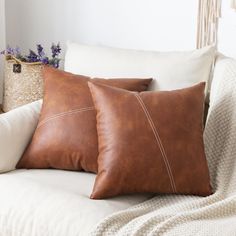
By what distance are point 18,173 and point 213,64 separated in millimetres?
858

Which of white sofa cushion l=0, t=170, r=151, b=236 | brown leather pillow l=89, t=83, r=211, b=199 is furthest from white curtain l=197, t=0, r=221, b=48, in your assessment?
white sofa cushion l=0, t=170, r=151, b=236

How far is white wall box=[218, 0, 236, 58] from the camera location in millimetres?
2340

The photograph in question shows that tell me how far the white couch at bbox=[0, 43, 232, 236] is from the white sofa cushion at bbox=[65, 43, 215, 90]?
0.25 ft

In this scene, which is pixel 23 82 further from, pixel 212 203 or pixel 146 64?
pixel 212 203

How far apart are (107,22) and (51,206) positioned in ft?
4.68

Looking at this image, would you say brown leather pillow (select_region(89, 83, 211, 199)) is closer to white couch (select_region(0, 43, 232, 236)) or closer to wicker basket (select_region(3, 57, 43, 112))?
white couch (select_region(0, 43, 232, 236))

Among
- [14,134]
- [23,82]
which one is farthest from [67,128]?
[23,82]

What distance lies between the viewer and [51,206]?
1.61 m

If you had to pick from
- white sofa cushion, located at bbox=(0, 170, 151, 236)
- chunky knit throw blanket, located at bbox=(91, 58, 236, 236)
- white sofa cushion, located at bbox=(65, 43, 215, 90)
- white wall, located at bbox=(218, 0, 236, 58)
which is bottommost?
white sofa cushion, located at bbox=(0, 170, 151, 236)

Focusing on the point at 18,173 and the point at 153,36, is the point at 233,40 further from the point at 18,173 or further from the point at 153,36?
the point at 18,173

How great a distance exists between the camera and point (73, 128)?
1906 mm

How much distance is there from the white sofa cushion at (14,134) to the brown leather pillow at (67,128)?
1.5 inches

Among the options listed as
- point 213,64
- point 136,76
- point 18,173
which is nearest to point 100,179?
point 18,173

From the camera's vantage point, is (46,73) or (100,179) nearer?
(100,179)
